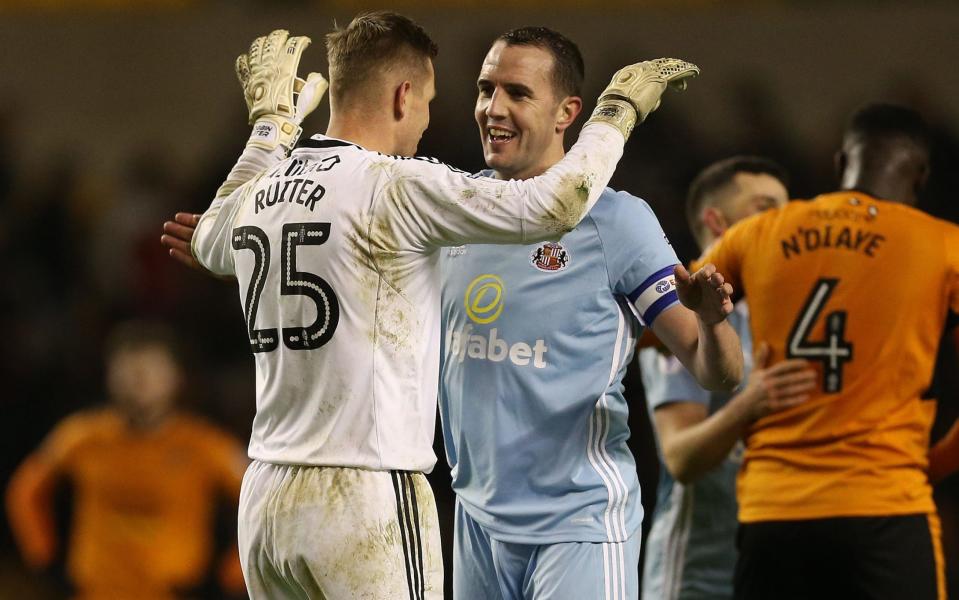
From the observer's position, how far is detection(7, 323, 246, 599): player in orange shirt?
7988 mm

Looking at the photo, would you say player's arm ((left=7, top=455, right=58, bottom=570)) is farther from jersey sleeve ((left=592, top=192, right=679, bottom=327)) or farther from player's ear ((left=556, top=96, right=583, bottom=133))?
jersey sleeve ((left=592, top=192, right=679, bottom=327))

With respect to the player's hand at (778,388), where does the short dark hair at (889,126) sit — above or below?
above

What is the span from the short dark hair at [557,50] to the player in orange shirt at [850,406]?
3.18 feet

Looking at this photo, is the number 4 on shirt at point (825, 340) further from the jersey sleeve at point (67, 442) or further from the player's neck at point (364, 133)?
the jersey sleeve at point (67, 442)

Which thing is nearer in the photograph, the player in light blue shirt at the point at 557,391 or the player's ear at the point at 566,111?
the player in light blue shirt at the point at 557,391

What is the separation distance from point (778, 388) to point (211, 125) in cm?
984

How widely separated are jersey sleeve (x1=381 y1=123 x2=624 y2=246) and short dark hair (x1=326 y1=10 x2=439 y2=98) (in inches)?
13.0

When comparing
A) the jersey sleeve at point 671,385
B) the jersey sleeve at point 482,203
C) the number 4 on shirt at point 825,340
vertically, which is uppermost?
the jersey sleeve at point 482,203

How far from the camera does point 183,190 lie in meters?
12.2

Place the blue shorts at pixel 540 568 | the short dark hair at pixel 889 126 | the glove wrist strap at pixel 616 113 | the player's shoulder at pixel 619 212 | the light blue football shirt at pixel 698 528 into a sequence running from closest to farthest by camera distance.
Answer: the glove wrist strap at pixel 616 113 → the blue shorts at pixel 540 568 → the player's shoulder at pixel 619 212 → the short dark hair at pixel 889 126 → the light blue football shirt at pixel 698 528

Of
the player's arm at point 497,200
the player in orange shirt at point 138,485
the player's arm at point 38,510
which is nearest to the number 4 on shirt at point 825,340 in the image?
the player's arm at point 497,200

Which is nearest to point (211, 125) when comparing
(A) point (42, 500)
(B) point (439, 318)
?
(A) point (42, 500)

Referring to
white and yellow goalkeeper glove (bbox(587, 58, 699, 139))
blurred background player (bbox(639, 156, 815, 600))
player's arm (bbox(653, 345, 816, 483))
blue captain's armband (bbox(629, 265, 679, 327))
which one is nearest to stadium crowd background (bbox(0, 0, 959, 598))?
blurred background player (bbox(639, 156, 815, 600))

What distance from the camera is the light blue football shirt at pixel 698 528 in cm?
545
